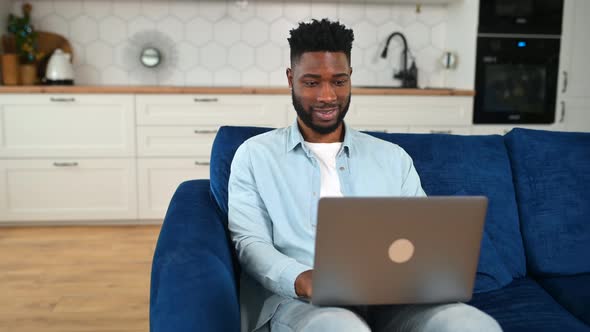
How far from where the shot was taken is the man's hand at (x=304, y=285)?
→ 4.39 feet

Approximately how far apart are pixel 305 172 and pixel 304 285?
14.5 inches

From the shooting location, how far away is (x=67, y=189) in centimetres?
391

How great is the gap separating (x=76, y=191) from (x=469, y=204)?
325cm

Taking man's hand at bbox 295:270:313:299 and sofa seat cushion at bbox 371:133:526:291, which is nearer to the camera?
man's hand at bbox 295:270:313:299

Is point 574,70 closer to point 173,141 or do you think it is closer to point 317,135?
point 173,141

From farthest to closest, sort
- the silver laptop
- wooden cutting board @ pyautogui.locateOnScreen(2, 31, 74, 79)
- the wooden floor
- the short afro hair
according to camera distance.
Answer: wooden cutting board @ pyautogui.locateOnScreen(2, 31, 74, 79), the wooden floor, the short afro hair, the silver laptop

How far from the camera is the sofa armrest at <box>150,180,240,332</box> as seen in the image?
114 cm

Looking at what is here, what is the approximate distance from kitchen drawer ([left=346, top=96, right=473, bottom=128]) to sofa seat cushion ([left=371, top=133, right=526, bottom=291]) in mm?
2085

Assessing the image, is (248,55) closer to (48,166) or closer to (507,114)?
(48,166)

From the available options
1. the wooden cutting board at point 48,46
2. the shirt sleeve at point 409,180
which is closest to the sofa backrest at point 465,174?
the shirt sleeve at point 409,180

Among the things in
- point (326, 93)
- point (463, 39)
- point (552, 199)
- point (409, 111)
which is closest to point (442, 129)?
point (409, 111)

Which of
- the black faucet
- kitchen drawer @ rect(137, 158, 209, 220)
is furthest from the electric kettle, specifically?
the black faucet

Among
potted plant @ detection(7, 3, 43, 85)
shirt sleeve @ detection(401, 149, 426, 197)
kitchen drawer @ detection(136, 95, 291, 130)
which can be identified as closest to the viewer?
shirt sleeve @ detection(401, 149, 426, 197)

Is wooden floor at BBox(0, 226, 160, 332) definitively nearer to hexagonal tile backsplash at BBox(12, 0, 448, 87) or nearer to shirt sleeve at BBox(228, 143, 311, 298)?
shirt sleeve at BBox(228, 143, 311, 298)
